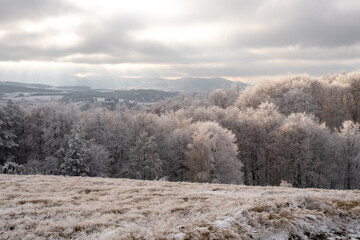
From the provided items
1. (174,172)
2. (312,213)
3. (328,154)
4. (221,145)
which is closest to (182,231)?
(312,213)

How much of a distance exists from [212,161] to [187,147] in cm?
533

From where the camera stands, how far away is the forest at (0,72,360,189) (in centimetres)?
3694

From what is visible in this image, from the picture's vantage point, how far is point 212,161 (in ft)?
120

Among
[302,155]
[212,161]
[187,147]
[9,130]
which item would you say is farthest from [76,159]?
[302,155]

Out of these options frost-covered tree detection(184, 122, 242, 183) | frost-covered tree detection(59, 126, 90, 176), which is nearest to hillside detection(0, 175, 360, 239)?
frost-covered tree detection(59, 126, 90, 176)

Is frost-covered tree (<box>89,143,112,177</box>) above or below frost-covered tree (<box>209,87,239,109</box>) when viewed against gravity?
below

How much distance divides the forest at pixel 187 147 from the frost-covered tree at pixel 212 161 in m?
0.14

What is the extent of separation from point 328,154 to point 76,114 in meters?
47.6

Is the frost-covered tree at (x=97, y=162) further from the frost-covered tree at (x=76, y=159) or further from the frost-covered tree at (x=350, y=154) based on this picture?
the frost-covered tree at (x=350, y=154)

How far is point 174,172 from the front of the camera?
42844 millimetres

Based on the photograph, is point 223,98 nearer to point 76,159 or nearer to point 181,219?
point 76,159

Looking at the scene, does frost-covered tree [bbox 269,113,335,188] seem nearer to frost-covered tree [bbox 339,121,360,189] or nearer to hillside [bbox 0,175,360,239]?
frost-covered tree [bbox 339,121,360,189]

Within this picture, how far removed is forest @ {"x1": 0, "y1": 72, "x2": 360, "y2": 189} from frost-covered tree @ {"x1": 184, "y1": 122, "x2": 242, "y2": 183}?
0.44ft

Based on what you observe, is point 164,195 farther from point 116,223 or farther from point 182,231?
point 182,231
